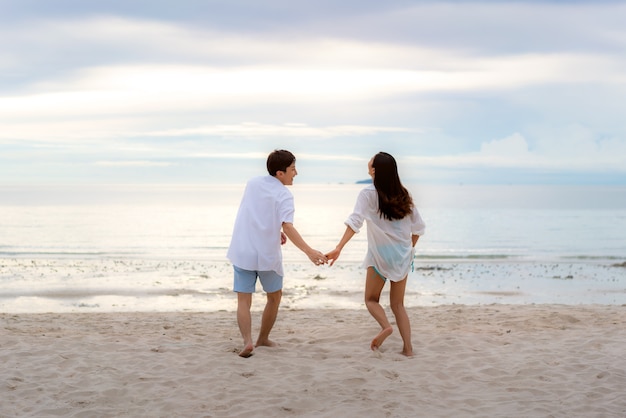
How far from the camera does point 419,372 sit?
664cm

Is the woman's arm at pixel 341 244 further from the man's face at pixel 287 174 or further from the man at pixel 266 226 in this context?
the man's face at pixel 287 174

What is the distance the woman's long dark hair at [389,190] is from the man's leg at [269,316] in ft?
4.67

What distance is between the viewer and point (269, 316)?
7.20 m

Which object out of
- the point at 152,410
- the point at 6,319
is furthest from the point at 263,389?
the point at 6,319

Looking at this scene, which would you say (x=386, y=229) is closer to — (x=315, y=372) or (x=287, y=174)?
(x=287, y=174)

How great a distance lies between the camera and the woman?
670 centimetres

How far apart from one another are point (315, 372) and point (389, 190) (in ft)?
6.44

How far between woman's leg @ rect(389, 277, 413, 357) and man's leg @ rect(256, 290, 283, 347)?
3.97ft

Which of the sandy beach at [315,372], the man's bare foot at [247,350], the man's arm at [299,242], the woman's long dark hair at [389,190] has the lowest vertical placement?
the sandy beach at [315,372]

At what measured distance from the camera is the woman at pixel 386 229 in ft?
22.0

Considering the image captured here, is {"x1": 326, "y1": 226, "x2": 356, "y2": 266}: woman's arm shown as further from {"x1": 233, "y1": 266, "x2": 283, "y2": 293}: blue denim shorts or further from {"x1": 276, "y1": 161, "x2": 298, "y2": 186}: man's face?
{"x1": 276, "y1": 161, "x2": 298, "y2": 186}: man's face

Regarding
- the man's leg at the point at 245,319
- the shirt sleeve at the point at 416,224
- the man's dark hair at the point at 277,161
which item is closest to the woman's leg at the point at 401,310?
the shirt sleeve at the point at 416,224

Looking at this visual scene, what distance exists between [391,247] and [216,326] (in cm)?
360

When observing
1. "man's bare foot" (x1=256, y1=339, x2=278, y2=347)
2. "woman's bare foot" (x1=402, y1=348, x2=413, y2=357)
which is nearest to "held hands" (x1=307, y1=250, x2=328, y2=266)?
"man's bare foot" (x1=256, y1=339, x2=278, y2=347)
